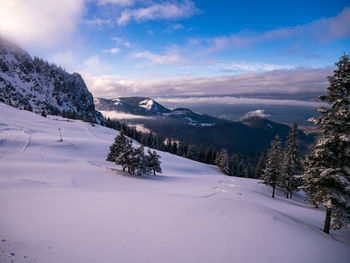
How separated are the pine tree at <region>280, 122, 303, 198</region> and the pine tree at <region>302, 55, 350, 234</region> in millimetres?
23205

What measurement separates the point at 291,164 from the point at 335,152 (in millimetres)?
25131

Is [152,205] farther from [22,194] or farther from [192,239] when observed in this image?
[22,194]

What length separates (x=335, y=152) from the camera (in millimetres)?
10828

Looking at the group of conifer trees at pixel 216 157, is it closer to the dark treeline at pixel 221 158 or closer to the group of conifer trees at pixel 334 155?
the dark treeline at pixel 221 158

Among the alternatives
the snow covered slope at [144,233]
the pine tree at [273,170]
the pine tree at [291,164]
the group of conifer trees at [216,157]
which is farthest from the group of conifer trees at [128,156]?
the pine tree at [291,164]

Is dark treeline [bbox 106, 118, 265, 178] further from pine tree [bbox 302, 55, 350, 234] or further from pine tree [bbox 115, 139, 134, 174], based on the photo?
pine tree [bbox 302, 55, 350, 234]

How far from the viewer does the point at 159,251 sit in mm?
5992

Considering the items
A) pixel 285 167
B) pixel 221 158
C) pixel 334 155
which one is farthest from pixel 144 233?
pixel 221 158

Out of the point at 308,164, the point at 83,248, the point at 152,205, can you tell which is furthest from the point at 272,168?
the point at 83,248

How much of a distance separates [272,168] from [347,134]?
22969 millimetres

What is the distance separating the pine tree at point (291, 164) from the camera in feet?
103

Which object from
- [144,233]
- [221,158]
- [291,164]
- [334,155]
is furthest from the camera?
[221,158]

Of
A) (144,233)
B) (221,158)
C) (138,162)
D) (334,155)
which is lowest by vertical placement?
(221,158)

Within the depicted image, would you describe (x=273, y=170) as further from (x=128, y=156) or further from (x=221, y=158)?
(x=221, y=158)
